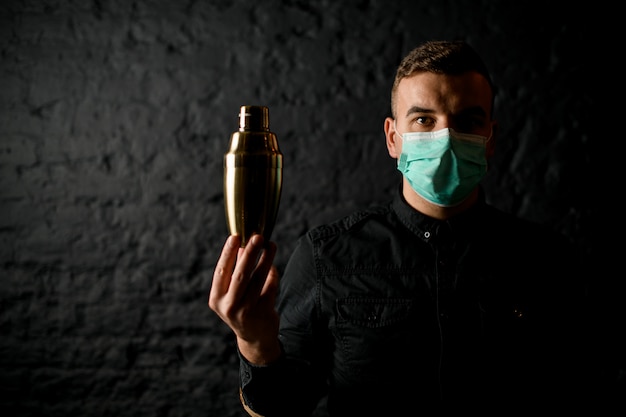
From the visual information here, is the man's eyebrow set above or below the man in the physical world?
above

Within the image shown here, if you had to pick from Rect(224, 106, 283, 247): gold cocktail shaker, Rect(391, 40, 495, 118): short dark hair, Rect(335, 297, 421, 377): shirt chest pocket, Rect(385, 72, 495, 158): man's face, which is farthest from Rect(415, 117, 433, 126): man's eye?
Rect(224, 106, 283, 247): gold cocktail shaker

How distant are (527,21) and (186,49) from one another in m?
1.29

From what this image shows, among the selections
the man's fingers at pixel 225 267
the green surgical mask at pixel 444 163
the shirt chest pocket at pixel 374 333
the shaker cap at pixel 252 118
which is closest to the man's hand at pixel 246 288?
the man's fingers at pixel 225 267

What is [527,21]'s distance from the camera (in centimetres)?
181

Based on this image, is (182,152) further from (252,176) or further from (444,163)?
(252,176)

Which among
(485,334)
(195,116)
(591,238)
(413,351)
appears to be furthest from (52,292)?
(591,238)

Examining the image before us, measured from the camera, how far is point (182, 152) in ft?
6.34

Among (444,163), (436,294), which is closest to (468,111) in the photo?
(444,163)

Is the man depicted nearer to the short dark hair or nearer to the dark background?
the short dark hair

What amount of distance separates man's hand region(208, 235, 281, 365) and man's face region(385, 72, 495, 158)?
0.64 meters

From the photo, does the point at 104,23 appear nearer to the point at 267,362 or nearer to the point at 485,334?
the point at 267,362

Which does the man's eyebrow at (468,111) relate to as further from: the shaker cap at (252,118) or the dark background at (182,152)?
the shaker cap at (252,118)

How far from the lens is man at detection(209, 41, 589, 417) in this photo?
A: 129cm

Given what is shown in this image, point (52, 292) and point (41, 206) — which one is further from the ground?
point (41, 206)
